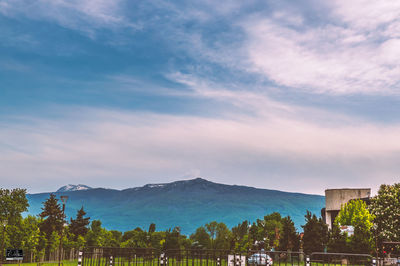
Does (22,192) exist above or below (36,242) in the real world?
above

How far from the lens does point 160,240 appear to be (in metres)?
113

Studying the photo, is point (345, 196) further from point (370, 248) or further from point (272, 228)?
point (370, 248)

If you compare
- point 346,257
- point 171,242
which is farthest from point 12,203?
point 346,257

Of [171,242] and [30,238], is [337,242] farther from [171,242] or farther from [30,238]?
[30,238]

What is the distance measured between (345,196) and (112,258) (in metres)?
86.8

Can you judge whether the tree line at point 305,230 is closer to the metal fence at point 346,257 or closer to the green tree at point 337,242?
the green tree at point 337,242

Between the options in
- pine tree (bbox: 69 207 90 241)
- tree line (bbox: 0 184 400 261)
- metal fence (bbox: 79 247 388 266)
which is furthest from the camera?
pine tree (bbox: 69 207 90 241)

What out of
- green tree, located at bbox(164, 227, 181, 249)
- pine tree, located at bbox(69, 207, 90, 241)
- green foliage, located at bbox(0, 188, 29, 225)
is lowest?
green tree, located at bbox(164, 227, 181, 249)

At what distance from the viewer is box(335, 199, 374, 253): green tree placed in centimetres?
5919

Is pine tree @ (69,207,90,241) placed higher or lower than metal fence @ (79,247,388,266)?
higher

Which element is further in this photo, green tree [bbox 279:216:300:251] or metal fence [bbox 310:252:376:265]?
green tree [bbox 279:216:300:251]

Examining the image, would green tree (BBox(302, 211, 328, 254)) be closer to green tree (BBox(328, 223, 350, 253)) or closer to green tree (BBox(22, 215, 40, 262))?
green tree (BBox(328, 223, 350, 253))

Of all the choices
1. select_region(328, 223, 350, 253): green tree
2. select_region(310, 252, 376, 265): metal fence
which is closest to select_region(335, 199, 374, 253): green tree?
select_region(328, 223, 350, 253): green tree

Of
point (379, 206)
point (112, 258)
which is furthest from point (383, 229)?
point (112, 258)
